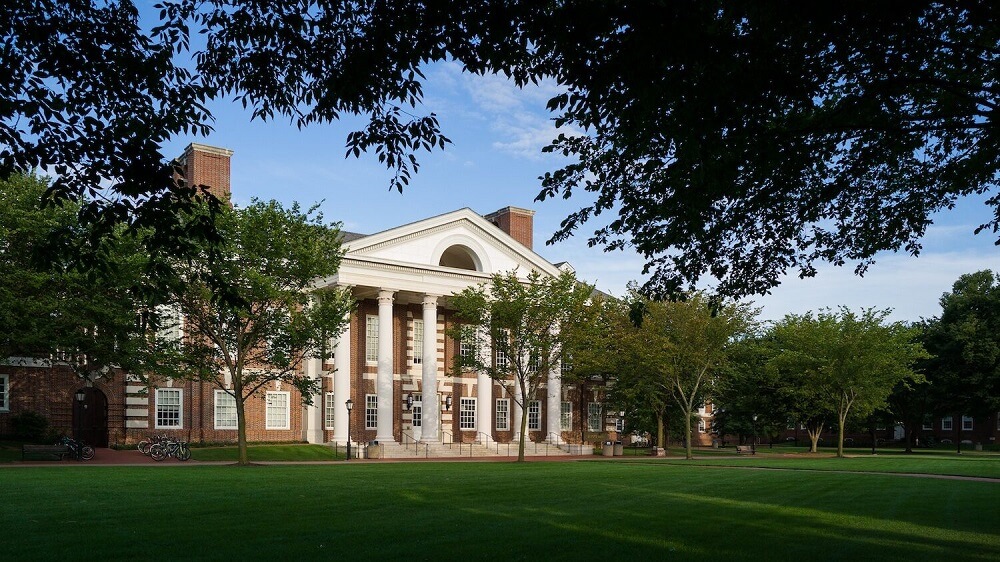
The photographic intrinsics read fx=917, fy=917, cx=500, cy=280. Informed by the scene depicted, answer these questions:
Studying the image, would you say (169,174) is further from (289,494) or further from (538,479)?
(538,479)

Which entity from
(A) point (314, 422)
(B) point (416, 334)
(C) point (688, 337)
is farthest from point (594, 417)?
(A) point (314, 422)

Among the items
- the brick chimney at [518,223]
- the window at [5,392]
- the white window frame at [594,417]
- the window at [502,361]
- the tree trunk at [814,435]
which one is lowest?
the tree trunk at [814,435]

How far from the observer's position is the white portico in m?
51.7

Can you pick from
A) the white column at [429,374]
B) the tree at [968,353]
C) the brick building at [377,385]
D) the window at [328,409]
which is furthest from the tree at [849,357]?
the window at [328,409]

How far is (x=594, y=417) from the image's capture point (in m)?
68.4

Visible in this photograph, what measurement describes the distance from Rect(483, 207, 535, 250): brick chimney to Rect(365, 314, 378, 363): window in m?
13.7

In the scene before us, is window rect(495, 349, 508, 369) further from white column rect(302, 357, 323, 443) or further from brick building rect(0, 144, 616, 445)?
white column rect(302, 357, 323, 443)

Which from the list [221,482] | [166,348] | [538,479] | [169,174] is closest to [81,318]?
[166,348]

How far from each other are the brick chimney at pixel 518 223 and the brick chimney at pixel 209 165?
2191cm

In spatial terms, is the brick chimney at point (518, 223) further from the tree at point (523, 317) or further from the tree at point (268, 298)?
the tree at point (268, 298)

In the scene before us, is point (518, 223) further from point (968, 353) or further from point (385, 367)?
point (968, 353)

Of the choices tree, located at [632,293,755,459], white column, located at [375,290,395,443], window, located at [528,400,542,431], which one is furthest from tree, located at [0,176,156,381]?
window, located at [528,400,542,431]

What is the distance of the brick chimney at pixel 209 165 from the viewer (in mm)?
49219

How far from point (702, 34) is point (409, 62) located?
337 cm
